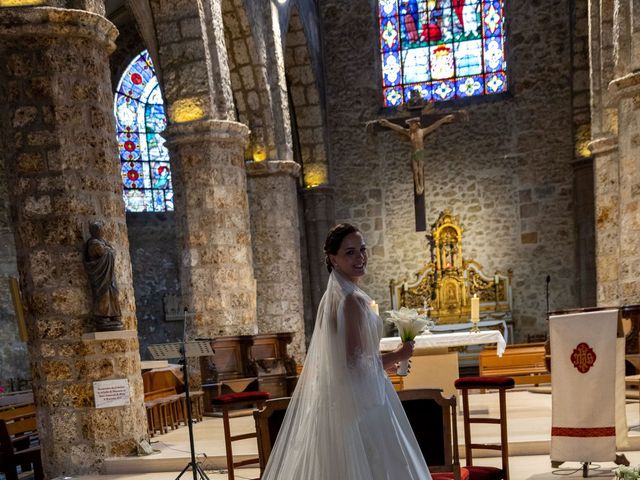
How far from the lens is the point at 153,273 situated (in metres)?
15.6

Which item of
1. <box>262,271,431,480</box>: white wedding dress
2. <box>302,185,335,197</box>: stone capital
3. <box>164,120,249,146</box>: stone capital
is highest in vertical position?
<box>164,120,249,146</box>: stone capital

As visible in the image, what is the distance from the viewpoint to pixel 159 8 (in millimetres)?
9133

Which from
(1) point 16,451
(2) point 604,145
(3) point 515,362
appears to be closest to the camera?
(1) point 16,451

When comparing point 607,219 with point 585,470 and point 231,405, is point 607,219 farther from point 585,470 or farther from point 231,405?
point 231,405

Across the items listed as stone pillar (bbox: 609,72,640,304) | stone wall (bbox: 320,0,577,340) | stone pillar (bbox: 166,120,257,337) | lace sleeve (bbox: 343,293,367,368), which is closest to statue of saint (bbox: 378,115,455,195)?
stone wall (bbox: 320,0,577,340)

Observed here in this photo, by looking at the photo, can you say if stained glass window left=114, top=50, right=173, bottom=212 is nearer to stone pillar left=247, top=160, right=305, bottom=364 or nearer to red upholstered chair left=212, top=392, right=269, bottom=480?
stone pillar left=247, top=160, right=305, bottom=364

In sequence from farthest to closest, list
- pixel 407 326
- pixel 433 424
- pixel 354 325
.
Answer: pixel 433 424
pixel 407 326
pixel 354 325

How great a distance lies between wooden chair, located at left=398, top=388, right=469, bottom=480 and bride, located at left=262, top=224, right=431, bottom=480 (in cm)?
44

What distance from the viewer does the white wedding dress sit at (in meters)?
3.07

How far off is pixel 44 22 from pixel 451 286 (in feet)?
34.3

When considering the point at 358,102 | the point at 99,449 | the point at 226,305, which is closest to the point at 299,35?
the point at 358,102

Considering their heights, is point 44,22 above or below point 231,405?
above

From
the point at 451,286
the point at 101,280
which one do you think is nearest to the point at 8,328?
the point at 101,280

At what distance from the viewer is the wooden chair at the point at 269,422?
3.83 meters
